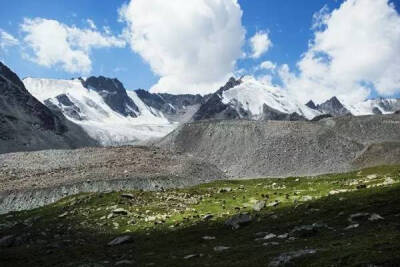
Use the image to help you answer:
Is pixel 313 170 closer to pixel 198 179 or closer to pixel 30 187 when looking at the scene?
pixel 198 179

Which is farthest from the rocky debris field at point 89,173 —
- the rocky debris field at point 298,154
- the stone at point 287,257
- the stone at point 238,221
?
the stone at point 287,257

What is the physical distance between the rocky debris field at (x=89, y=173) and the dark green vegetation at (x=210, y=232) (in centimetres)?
3207

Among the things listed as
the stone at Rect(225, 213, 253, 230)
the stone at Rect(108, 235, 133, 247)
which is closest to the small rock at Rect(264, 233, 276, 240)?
the stone at Rect(225, 213, 253, 230)

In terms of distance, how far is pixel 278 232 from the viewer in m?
42.8

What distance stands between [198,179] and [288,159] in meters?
54.2

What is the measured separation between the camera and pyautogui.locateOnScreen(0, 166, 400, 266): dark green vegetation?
1265 inches

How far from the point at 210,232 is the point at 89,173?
260 ft

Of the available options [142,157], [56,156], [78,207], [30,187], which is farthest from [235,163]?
[78,207]

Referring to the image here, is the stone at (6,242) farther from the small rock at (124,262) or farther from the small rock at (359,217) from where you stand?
the small rock at (359,217)

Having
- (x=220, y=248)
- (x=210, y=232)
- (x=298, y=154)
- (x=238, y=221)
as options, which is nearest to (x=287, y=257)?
(x=220, y=248)

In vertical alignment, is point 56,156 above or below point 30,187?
above

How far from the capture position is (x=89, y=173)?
123 m

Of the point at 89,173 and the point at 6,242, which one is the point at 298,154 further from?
the point at 6,242

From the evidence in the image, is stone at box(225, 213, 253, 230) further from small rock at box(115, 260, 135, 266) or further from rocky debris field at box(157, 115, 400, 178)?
rocky debris field at box(157, 115, 400, 178)
